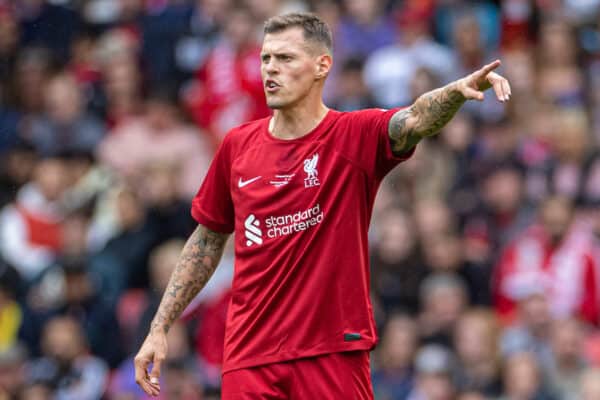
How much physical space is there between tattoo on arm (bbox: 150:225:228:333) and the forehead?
1.04 metres

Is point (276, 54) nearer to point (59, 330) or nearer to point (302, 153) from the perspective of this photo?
point (302, 153)

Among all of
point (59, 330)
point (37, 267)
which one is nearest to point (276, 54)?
point (59, 330)

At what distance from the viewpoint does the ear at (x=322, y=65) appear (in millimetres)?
7418

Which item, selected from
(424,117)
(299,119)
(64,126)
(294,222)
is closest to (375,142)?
(424,117)

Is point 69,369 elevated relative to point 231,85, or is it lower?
lower

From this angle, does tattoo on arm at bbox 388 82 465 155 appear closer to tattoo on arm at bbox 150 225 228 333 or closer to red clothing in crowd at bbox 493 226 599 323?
tattoo on arm at bbox 150 225 228 333

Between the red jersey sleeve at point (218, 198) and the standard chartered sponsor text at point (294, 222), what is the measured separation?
1.60 ft

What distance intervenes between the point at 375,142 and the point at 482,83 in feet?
2.24

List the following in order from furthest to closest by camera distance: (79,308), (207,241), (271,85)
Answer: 1. (79,308)
2. (207,241)
3. (271,85)

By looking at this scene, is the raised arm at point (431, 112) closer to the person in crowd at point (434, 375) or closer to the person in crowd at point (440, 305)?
the person in crowd at point (434, 375)

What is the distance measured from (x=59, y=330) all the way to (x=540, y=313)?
13.7ft

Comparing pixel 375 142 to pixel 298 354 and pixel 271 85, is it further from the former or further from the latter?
pixel 298 354

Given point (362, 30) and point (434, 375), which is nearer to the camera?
point (434, 375)

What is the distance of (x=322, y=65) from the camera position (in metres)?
7.44
